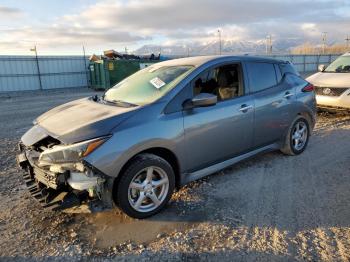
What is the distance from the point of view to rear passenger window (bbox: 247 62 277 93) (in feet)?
15.8

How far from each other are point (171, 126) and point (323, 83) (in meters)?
6.30

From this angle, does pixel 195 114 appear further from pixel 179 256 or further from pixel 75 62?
pixel 75 62

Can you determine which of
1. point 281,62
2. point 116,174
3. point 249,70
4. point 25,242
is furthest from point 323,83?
point 25,242

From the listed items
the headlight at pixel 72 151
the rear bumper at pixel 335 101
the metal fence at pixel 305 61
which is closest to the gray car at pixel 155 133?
Result: the headlight at pixel 72 151

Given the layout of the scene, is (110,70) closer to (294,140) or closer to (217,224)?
(294,140)

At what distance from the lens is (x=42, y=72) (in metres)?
22.2

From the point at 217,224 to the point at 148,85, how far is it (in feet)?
6.31

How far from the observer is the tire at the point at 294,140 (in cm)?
553

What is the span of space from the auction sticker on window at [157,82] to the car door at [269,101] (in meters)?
1.33

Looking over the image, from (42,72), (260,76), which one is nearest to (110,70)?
(42,72)

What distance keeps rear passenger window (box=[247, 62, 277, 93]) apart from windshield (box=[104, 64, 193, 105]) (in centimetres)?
101

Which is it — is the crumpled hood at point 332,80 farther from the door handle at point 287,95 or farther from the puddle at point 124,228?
the puddle at point 124,228

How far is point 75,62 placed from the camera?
77.8 feet

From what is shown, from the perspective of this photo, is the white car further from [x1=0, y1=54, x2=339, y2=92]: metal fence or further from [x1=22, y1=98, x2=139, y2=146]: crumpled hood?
[x1=0, y1=54, x2=339, y2=92]: metal fence
